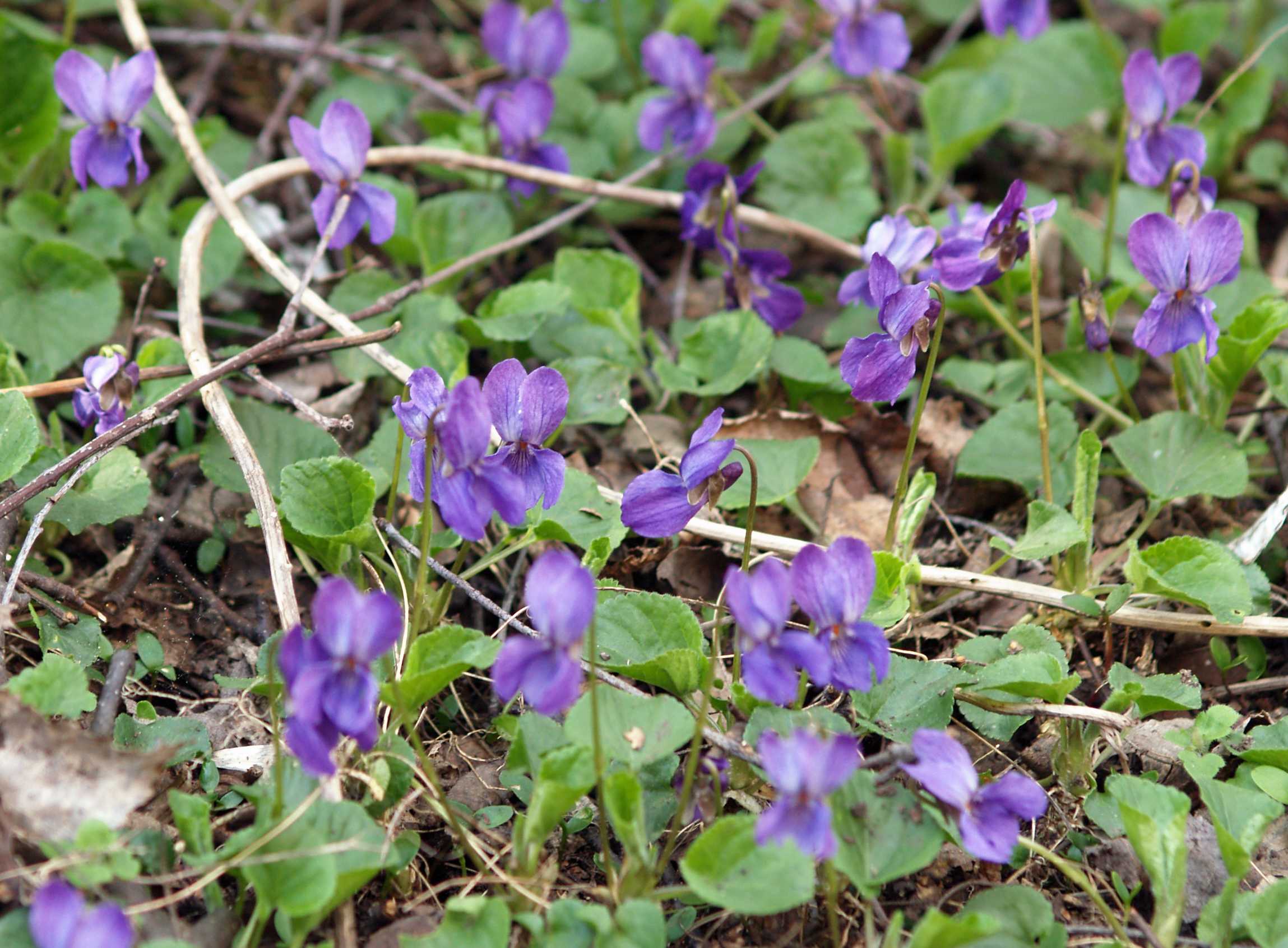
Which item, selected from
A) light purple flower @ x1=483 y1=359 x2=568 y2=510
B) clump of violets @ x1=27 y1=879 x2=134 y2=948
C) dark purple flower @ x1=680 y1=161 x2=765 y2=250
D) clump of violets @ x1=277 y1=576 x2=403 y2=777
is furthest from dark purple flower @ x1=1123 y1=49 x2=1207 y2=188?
clump of violets @ x1=27 y1=879 x2=134 y2=948

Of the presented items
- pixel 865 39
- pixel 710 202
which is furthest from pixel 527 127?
pixel 865 39

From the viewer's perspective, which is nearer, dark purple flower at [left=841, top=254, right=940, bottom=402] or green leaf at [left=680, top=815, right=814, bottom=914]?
green leaf at [left=680, top=815, right=814, bottom=914]

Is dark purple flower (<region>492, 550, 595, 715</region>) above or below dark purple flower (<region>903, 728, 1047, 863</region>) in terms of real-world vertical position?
above

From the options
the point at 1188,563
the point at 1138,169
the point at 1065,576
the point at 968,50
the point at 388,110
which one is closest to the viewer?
the point at 1188,563

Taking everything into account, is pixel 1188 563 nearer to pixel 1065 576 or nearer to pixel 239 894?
pixel 1065 576

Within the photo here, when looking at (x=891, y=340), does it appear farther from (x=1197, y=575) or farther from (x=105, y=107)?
(x=105, y=107)

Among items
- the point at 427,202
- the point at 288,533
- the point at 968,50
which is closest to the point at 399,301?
the point at 427,202

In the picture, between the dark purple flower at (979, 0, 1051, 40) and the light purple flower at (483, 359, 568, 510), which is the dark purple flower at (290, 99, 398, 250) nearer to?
the light purple flower at (483, 359, 568, 510)
